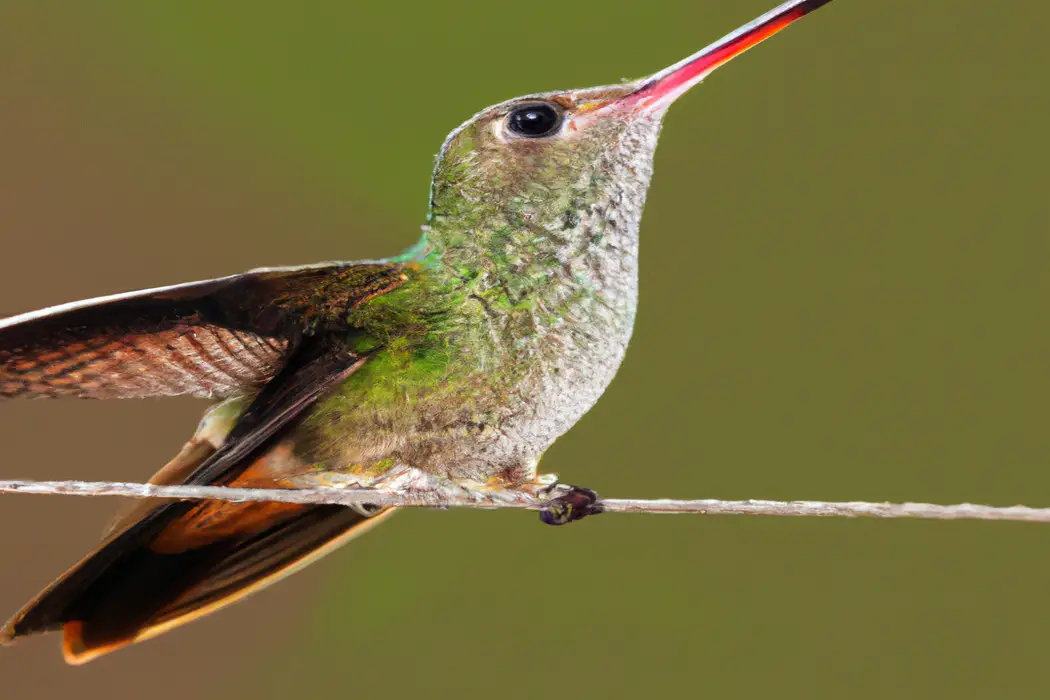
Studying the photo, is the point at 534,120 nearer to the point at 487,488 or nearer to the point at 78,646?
the point at 487,488

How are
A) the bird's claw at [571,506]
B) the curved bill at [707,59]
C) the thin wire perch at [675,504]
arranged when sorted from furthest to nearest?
1. the bird's claw at [571,506]
2. the curved bill at [707,59]
3. the thin wire perch at [675,504]

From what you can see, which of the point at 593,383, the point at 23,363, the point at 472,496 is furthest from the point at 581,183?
the point at 23,363

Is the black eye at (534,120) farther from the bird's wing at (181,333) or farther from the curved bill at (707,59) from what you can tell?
the bird's wing at (181,333)

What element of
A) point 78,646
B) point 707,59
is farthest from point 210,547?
point 707,59

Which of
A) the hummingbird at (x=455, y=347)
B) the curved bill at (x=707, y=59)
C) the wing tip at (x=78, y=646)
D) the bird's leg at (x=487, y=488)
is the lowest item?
the wing tip at (x=78, y=646)

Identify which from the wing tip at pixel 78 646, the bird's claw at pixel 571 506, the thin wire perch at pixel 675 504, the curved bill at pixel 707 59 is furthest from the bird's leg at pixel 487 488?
the curved bill at pixel 707 59

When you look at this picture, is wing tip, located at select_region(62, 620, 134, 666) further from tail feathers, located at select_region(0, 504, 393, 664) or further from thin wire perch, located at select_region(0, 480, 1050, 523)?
thin wire perch, located at select_region(0, 480, 1050, 523)

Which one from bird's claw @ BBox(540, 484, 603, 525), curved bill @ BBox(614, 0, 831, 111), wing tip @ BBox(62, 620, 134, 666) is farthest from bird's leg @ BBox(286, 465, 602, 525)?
curved bill @ BBox(614, 0, 831, 111)
